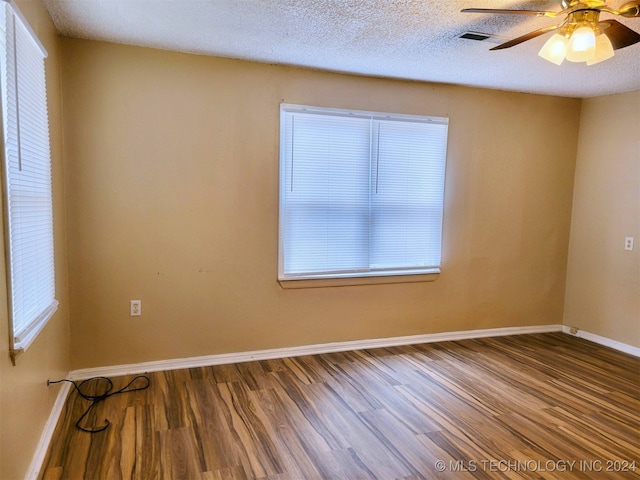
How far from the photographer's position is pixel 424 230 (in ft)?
12.1

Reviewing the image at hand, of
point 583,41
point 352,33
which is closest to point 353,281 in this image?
point 352,33

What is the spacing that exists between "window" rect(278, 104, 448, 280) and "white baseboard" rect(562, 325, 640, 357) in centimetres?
166

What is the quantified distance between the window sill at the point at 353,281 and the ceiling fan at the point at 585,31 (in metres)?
2.10

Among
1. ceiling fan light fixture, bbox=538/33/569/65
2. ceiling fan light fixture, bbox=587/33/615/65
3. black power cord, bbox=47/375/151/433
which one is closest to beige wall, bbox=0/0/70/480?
black power cord, bbox=47/375/151/433

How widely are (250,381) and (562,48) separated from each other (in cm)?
264

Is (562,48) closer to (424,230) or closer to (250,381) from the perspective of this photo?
(424,230)

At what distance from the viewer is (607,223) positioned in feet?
12.7

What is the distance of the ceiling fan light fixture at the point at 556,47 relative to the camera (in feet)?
6.20

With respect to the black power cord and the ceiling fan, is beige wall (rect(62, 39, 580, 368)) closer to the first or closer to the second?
the black power cord

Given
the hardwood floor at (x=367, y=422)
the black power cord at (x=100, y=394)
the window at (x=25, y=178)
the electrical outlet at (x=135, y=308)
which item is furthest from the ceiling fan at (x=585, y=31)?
the black power cord at (x=100, y=394)

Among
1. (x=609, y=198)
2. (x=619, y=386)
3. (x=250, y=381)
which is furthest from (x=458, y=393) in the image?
(x=609, y=198)

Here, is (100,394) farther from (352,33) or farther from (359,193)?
(352,33)

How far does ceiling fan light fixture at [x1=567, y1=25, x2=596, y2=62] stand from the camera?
175 cm

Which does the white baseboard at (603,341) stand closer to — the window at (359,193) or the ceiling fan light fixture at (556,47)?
the window at (359,193)
